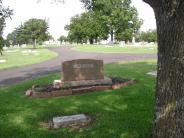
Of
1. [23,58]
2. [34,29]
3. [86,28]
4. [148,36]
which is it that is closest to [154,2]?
[23,58]

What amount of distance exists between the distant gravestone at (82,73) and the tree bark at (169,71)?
771 centimetres

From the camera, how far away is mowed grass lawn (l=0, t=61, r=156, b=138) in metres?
7.29

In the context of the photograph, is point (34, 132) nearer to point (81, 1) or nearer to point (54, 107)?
point (54, 107)

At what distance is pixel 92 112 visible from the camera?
9039 millimetres

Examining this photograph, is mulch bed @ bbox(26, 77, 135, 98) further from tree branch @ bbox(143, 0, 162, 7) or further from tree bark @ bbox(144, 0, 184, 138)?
tree branch @ bbox(143, 0, 162, 7)

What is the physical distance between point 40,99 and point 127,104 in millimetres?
3309

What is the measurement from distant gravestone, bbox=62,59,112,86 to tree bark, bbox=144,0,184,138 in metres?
7.71

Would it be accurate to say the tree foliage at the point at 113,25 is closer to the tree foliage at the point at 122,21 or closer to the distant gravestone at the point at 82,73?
the tree foliage at the point at 122,21

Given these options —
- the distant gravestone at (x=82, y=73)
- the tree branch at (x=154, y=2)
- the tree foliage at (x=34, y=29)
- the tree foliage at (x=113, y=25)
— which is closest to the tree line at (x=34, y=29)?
the tree foliage at (x=34, y=29)

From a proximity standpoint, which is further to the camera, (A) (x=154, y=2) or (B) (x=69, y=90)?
(B) (x=69, y=90)

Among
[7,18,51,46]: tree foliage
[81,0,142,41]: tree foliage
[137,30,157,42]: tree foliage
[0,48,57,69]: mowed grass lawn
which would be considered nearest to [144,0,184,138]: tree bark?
[0,48,57,69]: mowed grass lawn

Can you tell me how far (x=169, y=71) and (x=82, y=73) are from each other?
818 centimetres

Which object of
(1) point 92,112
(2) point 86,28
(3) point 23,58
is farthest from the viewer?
(2) point 86,28

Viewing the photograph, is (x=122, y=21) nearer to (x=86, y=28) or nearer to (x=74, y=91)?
(x=86, y=28)
